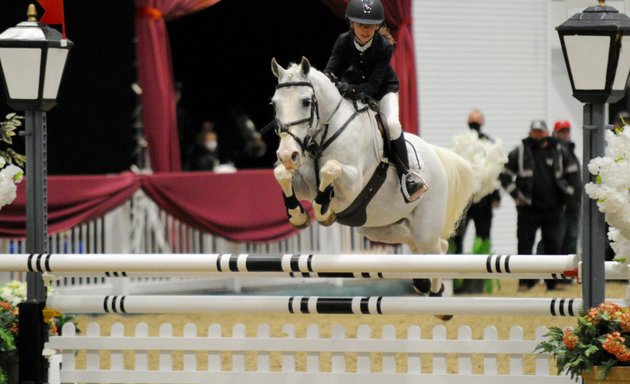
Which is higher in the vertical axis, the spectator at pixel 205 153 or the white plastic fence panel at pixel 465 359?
the spectator at pixel 205 153

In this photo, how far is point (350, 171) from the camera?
6828mm

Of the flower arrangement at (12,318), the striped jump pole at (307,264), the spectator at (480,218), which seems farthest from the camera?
the spectator at (480,218)

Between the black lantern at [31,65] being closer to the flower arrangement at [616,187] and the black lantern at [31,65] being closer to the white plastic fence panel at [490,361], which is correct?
the white plastic fence panel at [490,361]

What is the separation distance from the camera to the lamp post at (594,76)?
5.16 metres

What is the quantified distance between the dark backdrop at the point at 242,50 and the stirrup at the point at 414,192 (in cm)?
830

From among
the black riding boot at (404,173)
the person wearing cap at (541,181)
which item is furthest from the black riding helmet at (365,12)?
the person wearing cap at (541,181)

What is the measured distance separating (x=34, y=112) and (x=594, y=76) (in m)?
2.72

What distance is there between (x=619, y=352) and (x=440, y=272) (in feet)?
2.79

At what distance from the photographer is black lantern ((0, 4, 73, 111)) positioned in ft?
19.7

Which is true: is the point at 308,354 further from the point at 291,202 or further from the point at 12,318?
the point at 12,318

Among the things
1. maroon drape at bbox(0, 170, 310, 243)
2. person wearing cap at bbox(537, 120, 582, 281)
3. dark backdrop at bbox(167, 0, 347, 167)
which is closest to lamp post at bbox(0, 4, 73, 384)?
maroon drape at bbox(0, 170, 310, 243)

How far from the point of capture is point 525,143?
11.7m

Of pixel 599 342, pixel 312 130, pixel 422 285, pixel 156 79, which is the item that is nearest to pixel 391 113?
pixel 312 130

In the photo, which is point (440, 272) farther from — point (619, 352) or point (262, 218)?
point (262, 218)
